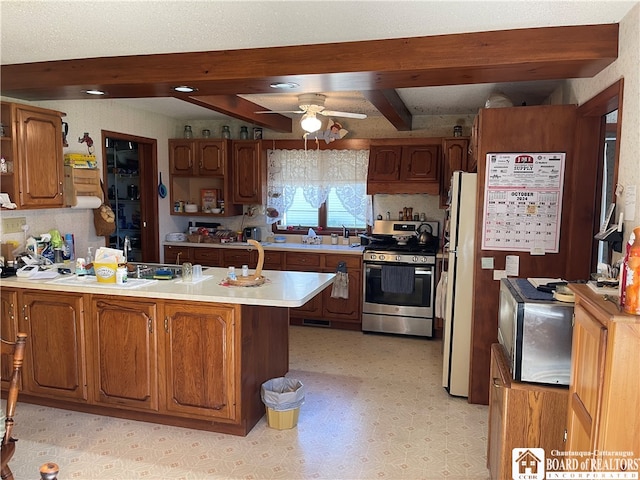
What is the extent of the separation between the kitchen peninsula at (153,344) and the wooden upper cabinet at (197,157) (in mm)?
Result: 2630

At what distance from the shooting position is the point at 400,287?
193 inches

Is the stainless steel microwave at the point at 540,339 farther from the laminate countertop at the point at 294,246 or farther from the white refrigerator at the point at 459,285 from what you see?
the laminate countertop at the point at 294,246

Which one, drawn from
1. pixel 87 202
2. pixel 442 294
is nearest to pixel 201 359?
pixel 442 294

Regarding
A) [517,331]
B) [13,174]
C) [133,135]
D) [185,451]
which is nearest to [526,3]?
[517,331]

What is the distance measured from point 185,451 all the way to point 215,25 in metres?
2.39

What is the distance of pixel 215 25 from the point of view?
2441mm

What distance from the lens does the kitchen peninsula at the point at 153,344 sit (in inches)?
113

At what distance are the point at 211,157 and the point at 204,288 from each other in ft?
9.88

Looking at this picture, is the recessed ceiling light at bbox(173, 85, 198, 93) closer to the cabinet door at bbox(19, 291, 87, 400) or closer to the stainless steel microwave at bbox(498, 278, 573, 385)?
the cabinet door at bbox(19, 291, 87, 400)

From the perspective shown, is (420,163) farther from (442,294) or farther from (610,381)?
(610,381)

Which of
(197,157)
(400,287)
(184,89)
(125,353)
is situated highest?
(184,89)

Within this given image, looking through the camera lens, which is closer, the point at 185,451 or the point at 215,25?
the point at 215,25

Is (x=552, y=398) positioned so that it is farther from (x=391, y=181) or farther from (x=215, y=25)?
(x=391, y=181)

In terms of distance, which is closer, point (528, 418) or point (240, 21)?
point (528, 418)
